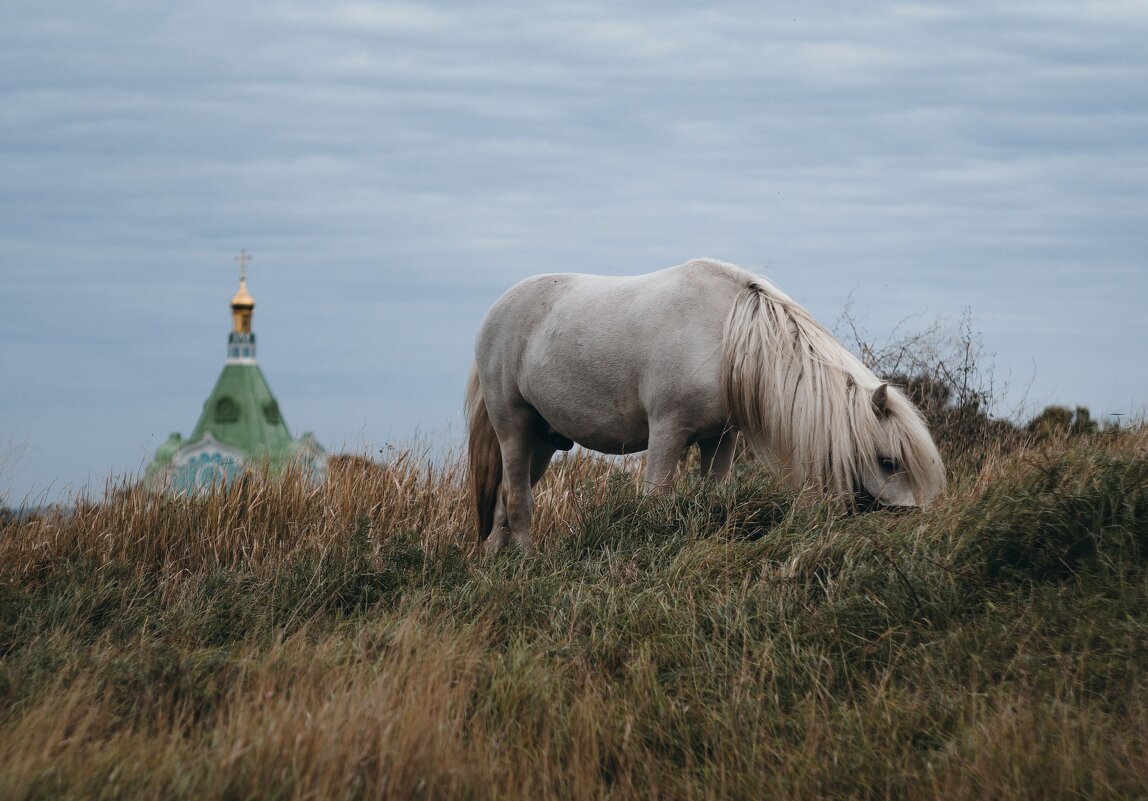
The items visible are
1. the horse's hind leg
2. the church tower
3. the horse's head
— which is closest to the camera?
the horse's head

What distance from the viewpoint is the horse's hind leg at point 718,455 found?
617 centimetres

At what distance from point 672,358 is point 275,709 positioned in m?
2.98

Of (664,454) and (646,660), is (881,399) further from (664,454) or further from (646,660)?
(646,660)

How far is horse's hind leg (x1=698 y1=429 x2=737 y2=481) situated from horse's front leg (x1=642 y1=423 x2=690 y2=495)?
43cm

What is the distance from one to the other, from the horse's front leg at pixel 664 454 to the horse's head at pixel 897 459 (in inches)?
35.6

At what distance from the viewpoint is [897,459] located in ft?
17.4

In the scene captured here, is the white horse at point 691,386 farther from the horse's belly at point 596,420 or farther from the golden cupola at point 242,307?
the golden cupola at point 242,307

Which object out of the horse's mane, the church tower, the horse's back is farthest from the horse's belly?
the church tower

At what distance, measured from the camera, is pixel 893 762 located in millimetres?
3139

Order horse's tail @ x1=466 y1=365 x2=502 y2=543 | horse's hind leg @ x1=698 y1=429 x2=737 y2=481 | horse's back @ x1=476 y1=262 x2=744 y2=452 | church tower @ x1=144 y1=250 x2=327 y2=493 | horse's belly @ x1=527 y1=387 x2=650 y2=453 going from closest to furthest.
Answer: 1. horse's back @ x1=476 y1=262 x2=744 y2=452
2. horse's belly @ x1=527 y1=387 x2=650 y2=453
3. horse's hind leg @ x1=698 y1=429 x2=737 y2=481
4. horse's tail @ x1=466 y1=365 x2=502 y2=543
5. church tower @ x1=144 y1=250 x2=327 y2=493

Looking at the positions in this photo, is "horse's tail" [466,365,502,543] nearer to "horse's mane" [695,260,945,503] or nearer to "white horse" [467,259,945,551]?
"white horse" [467,259,945,551]

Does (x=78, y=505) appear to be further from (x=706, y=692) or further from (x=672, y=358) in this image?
(x=706, y=692)

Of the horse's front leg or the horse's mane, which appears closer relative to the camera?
the horse's mane

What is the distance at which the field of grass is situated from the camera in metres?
2.97
